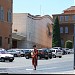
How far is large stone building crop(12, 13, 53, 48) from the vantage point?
85.9 meters

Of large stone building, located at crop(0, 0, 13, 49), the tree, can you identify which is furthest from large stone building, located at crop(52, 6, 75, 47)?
large stone building, located at crop(0, 0, 13, 49)

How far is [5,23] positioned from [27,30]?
15562 mm

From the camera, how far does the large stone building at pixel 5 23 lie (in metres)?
71.1

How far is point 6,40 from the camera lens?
2881 inches

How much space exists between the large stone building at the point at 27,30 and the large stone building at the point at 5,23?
7.82m

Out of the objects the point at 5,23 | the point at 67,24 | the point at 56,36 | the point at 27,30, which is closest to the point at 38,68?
the point at 5,23

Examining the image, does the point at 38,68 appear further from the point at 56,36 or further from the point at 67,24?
the point at 67,24

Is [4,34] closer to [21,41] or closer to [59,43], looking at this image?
[21,41]

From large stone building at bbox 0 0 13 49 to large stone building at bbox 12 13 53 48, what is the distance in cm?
782

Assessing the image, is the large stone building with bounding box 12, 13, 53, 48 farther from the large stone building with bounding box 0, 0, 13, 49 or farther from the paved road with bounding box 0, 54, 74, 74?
the paved road with bounding box 0, 54, 74, 74

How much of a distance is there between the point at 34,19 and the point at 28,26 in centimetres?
758

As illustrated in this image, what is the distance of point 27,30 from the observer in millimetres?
87562

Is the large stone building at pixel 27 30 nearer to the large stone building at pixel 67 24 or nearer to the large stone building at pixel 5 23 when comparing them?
the large stone building at pixel 67 24

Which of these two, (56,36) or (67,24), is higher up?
(67,24)
